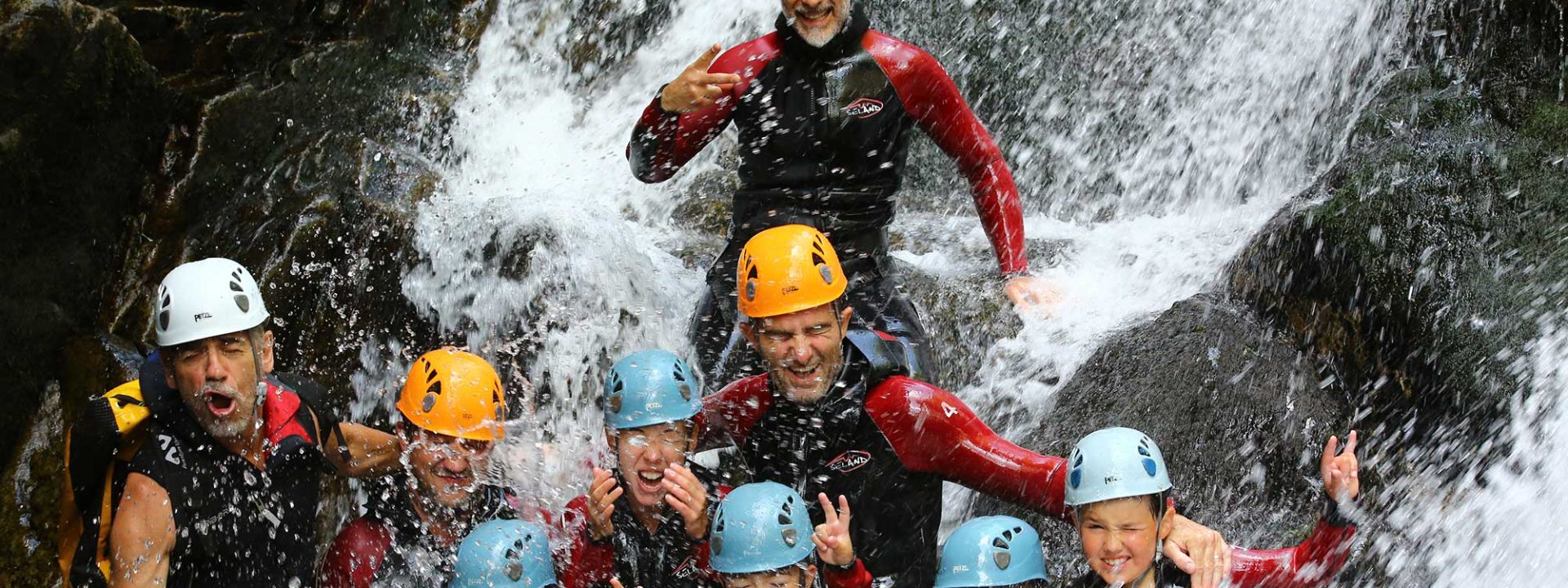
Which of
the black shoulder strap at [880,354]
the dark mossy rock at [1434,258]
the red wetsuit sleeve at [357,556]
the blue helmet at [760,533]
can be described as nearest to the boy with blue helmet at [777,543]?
the blue helmet at [760,533]

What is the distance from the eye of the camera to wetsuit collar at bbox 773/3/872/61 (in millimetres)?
5090

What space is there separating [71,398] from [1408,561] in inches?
220

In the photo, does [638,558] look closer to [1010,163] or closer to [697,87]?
[697,87]

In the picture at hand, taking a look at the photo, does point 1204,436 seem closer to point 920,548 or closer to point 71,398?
point 920,548

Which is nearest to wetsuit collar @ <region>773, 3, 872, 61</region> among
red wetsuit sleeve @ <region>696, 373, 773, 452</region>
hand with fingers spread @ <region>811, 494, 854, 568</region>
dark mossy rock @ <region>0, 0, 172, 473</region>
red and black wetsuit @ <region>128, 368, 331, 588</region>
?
red wetsuit sleeve @ <region>696, 373, 773, 452</region>

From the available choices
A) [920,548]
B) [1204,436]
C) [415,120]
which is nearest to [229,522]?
[920,548]

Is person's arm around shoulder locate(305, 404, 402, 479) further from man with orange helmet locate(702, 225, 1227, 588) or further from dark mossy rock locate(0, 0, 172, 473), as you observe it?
dark mossy rock locate(0, 0, 172, 473)

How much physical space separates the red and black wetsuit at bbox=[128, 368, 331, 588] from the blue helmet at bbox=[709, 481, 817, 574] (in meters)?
1.34

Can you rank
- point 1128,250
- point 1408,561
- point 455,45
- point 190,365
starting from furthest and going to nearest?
point 455,45 → point 1128,250 → point 1408,561 → point 190,365

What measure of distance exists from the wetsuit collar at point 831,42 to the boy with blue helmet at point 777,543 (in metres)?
1.68

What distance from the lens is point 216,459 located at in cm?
417

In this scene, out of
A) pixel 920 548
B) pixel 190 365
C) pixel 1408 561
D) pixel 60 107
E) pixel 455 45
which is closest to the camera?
pixel 190 365

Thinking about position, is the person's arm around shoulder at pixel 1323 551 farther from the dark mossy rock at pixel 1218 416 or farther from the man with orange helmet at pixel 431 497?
the man with orange helmet at pixel 431 497

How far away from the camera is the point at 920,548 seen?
4.59m
